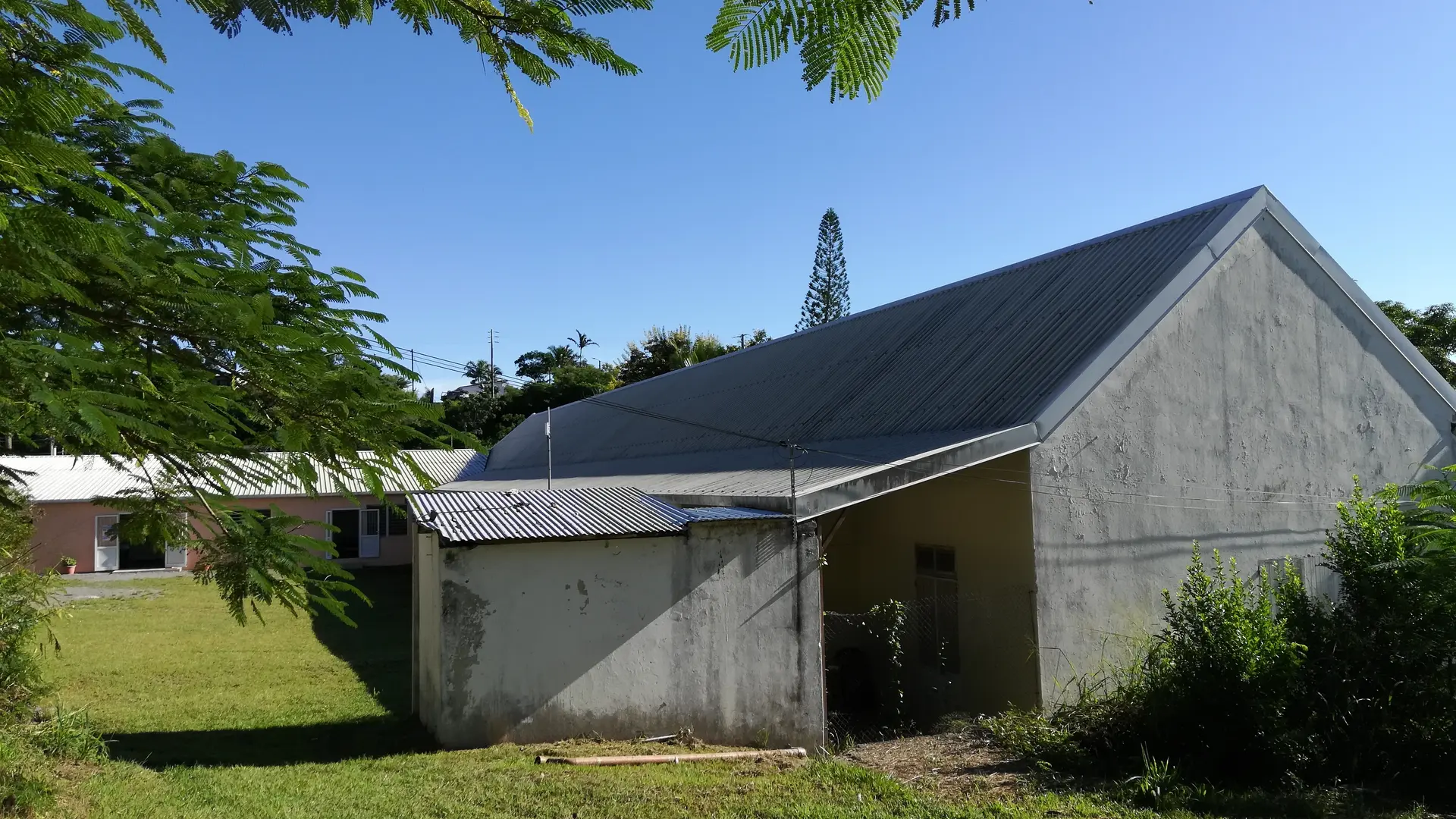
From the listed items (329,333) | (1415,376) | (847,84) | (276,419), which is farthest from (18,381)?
(1415,376)

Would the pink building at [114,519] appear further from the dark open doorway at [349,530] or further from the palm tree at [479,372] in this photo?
the palm tree at [479,372]

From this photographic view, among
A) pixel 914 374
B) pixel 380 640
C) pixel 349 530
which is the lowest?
pixel 380 640

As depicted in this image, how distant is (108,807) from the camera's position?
7.06 metres

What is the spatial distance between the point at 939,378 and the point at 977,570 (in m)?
3.60

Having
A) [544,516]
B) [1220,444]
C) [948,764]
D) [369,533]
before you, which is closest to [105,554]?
[369,533]

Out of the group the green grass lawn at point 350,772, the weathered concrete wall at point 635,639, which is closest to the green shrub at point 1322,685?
the green grass lawn at point 350,772

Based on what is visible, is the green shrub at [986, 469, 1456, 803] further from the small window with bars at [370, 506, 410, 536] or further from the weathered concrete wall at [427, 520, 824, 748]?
the small window with bars at [370, 506, 410, 536]

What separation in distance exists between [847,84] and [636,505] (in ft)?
27.9

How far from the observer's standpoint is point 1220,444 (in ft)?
41.0

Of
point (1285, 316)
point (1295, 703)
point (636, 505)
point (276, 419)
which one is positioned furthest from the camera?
point (1285, 316)

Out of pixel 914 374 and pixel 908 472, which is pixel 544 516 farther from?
pixel 914 374

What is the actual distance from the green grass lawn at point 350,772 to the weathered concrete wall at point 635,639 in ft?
1.37

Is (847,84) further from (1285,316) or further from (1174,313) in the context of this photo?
(1285,316)

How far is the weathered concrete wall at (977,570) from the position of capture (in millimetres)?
10914
